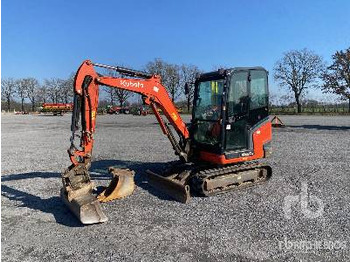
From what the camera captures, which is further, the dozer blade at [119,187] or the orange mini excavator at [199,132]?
the dozer blade at [119,187]

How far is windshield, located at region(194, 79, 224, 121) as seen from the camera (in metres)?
8.17

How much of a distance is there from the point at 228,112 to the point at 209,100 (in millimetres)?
736

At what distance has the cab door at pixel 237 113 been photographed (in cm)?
805

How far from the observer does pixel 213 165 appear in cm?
849

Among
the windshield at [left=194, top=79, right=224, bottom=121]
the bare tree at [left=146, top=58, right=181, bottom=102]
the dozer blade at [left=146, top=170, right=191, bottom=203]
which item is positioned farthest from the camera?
the bare tree at [left=146, top=58, right=181, bottom=102]

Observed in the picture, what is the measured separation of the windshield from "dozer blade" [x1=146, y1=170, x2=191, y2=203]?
1.91 metres

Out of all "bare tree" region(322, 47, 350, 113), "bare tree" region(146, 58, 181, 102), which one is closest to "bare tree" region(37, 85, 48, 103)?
"bare tree" region(146, 58, 181, 102)

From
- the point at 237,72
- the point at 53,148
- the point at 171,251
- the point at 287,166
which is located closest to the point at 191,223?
the point at 171,251

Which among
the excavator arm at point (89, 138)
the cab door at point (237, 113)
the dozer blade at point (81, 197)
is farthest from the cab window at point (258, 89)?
the dozer blade at point (81, 197)

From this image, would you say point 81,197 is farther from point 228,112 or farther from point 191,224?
point 228,112

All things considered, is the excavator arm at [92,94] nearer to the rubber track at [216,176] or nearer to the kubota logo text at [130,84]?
the kubota logo text at [130,84]

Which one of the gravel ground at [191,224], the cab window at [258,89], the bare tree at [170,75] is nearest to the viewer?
the gravel ground at [191,224]

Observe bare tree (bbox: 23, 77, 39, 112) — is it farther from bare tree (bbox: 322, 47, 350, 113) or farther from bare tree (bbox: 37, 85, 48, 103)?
bare tree (bbox: 322, 47, 350, 113)

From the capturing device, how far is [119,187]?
7.58 m
